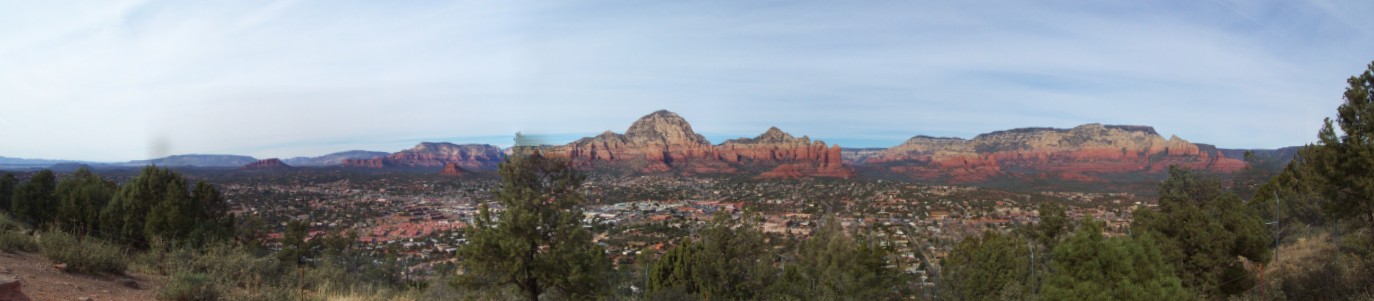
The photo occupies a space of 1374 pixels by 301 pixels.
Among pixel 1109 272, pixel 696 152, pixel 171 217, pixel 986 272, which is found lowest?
pixel 986 272

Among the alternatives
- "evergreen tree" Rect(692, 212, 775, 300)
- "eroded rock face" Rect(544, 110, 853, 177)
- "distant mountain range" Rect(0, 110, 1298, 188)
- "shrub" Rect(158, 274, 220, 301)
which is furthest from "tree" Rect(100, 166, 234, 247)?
"eroded rock face" Rect(544, 110, 853, 177)

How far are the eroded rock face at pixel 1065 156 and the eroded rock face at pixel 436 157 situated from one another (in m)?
77.0

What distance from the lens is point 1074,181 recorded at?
72.2 meters

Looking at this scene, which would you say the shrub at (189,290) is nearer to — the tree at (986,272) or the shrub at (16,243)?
the shrub at (16,243)

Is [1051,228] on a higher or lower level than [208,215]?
lower

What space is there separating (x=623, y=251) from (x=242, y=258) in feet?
76.5

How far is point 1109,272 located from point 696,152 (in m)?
96.0

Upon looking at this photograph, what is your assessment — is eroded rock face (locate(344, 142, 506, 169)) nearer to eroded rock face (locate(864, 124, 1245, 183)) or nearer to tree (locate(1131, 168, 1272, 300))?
eroded rock face (locate(864, 124, 1245, 183))

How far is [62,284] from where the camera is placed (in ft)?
24.0

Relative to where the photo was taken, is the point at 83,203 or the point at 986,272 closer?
the point at 986,272

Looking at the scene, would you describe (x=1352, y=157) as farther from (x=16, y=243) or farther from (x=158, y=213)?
(x=158, y=213)

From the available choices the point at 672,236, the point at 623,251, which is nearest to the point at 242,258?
the point at 623,251

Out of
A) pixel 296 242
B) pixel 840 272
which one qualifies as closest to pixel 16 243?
pixel 296 242

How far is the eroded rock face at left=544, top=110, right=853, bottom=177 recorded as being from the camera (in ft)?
311
